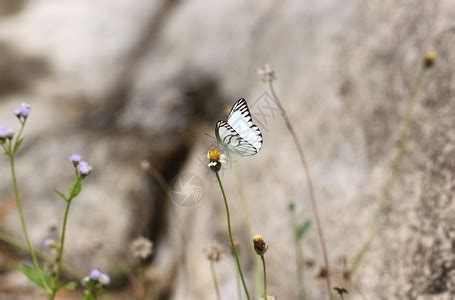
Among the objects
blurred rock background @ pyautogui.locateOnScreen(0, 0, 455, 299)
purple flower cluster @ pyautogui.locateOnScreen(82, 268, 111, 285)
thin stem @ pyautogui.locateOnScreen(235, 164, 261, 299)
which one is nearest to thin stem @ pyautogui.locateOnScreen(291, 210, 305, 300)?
blurred rock background @ pyautogui.locateOnScreen(0, 0, 455, 299)

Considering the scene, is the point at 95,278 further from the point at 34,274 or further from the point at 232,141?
the point at 232,141

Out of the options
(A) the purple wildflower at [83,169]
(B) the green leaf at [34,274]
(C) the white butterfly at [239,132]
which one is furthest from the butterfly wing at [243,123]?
(B) the green leaf at [34,274]

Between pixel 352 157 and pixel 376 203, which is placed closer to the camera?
pixel 376 203

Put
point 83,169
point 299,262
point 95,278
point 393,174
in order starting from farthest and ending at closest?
point 299,262
point 393,174
point 95,278
point 83,169

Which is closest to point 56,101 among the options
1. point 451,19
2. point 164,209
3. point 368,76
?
point 164,209

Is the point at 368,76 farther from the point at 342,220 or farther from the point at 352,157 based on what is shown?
the point at 342,220

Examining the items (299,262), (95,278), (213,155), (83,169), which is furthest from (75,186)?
(299,262)
